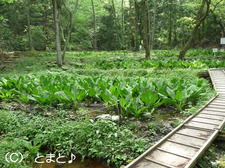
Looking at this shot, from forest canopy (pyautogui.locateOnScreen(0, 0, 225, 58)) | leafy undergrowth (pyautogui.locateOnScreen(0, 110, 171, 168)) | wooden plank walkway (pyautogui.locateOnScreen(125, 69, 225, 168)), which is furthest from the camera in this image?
forest canopy (pyautogui.locateOnScreen(0, 0, 225, 58))

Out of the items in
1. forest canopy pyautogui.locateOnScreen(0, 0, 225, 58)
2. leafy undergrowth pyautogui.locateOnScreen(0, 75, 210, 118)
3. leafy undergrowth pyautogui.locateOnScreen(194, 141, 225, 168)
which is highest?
forest canopy pyautogui.locateOnScreen(0, 0, 225, 58)

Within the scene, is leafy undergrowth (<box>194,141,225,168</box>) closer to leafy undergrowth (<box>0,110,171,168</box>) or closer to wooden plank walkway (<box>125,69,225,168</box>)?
wooden plank walkway (<box>125,69,225,168</box>)

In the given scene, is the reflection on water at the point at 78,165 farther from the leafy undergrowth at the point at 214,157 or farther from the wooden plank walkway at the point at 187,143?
the leafy undergrowth at the point at 214,157

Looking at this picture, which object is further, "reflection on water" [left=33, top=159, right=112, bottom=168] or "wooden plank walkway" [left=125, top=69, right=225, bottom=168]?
"reflection on water" [left=33, top=159, right=112, bottom=168]

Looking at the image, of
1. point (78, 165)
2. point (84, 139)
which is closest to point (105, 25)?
point (84, 139)

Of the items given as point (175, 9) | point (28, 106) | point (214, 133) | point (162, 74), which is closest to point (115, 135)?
point (214, 133)

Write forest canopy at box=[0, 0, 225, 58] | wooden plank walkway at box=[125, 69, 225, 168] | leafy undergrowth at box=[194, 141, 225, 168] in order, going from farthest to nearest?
forest canopy at box=[0, 0, 225, 58] < leafy undergrowth at box=[194, 141, 225, 168] < wooden plank walkway at box=[125, 69, 225, 168]

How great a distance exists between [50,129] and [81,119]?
0.68 m

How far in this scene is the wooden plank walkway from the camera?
233 cm

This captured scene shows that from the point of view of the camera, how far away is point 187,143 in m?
2.77

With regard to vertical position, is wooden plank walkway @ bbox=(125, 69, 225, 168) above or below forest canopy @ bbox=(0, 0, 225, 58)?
below

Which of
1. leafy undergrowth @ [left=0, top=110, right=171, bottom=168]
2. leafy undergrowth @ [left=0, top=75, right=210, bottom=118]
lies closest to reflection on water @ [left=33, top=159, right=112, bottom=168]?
leafy undergrowth @ [left=0, top=110, right=171, bottom=168]

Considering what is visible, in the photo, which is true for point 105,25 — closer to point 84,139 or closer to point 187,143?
point 84,139

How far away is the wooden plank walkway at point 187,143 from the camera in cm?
233
